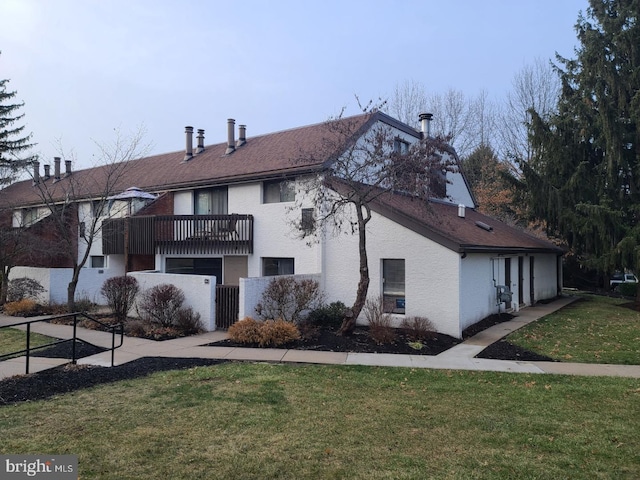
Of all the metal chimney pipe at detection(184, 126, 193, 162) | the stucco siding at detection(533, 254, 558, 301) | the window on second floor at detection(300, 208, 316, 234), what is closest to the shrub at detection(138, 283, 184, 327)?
the window on second floor at detection(300, 208, 316, 234)

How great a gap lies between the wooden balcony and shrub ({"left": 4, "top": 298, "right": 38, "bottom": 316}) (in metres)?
3.81

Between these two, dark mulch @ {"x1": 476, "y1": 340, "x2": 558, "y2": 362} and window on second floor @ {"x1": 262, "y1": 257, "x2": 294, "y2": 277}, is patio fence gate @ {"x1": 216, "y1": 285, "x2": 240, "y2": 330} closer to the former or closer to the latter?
window on second floor @ {"x1": 262, "y1": 257, "x2": 294, "y2": 277}

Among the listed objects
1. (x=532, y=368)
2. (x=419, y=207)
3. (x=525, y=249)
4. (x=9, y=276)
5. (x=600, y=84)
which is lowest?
(x=532, y=368)

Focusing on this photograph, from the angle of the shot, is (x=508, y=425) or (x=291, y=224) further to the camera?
(x=291, y=224)

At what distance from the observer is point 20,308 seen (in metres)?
15.7

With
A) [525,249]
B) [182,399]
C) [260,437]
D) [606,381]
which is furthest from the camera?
[525,249]

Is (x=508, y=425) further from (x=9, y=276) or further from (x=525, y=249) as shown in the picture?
(x=9, y=276)

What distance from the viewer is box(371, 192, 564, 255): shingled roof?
39.5 ft

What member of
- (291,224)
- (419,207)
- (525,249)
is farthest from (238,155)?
(525,249)

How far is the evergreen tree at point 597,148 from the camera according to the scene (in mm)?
17297

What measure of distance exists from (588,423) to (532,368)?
3.17 m

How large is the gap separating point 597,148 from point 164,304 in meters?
18.6

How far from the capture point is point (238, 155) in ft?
64.4

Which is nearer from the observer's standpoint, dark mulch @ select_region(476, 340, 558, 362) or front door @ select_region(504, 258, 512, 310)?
dark mulch @ select_region(476, 340, 558, 362)
